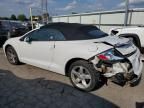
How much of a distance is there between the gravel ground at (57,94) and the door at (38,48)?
0.50 m

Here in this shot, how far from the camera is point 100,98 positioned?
3.41 meters

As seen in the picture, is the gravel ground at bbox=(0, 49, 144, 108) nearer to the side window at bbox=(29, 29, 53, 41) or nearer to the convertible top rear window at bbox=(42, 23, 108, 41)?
the side window at bbox=(29, 29, 53, 41)

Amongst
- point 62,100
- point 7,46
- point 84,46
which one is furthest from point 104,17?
point 62,100

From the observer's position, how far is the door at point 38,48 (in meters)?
4.30

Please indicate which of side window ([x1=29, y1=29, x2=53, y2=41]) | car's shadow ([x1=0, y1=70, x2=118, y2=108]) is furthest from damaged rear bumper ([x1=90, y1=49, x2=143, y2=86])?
side window ([x1=29, y1=29, x2=53, y2=41])

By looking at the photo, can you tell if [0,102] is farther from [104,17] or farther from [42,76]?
[104,17]

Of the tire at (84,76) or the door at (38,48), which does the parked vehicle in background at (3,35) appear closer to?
the door at (38,48)

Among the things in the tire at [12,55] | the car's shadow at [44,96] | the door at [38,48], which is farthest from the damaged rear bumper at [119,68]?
the tire at [12,55]

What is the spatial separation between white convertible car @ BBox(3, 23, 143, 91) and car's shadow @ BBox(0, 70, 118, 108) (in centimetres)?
32

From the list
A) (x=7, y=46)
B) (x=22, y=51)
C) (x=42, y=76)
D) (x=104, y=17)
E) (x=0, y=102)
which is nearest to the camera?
(x=0, y=102)

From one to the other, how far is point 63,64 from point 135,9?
760cm

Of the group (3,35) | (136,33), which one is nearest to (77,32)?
(136,33)

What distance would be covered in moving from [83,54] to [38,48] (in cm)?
163

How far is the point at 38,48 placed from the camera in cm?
454
